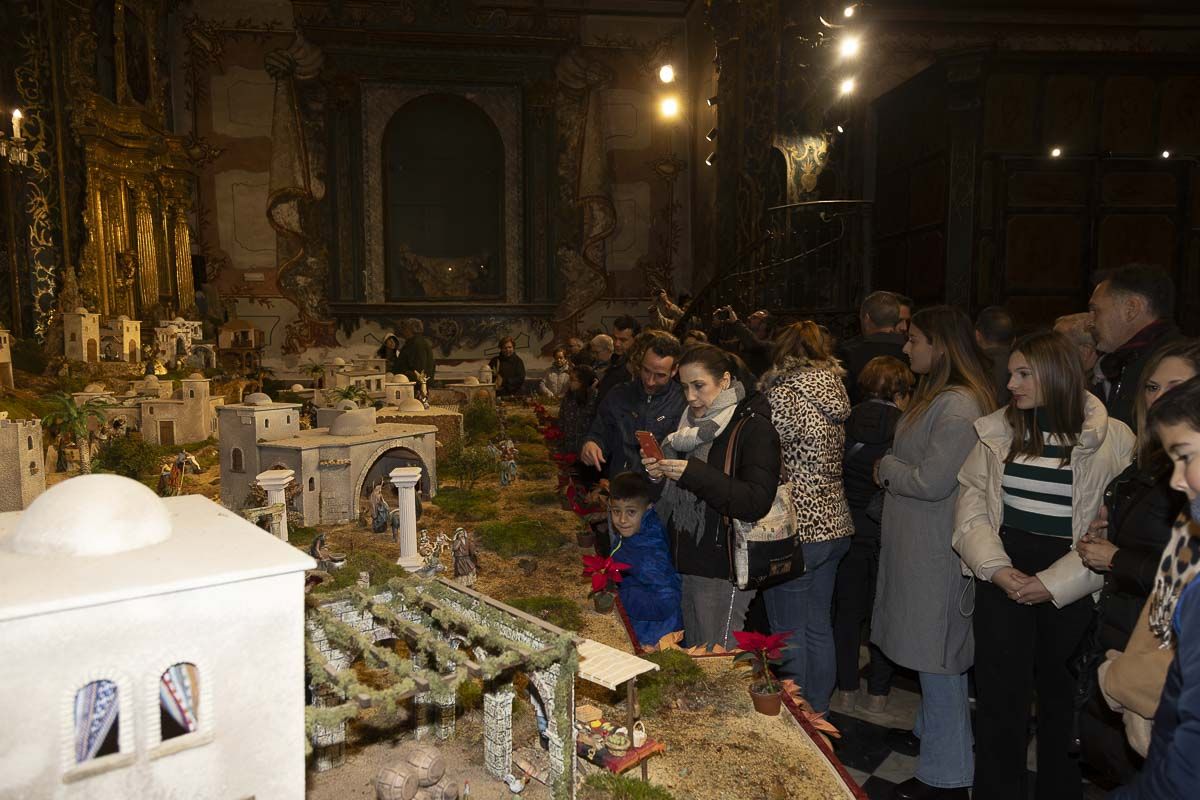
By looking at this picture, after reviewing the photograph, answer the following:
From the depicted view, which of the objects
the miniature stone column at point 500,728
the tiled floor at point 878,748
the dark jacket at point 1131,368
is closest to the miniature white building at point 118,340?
the miniature stone column at point 500,728

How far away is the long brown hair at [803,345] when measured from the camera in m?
4.17

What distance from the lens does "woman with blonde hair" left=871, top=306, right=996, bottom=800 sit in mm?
3613

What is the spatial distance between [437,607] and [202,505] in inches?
31.1

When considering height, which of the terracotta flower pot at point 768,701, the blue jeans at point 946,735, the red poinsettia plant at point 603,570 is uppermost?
the red poinsettia plant at point 603,570

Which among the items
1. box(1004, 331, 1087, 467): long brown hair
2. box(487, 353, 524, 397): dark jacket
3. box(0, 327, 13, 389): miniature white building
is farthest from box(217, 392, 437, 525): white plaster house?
box(487, 353, 524, 397): dark jacket

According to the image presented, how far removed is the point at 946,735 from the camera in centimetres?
363

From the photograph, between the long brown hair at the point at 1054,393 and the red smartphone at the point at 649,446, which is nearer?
the long brown hair at the point at 1054,393

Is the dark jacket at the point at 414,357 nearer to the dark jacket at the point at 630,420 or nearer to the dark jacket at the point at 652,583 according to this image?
the dark jacket at the point at 630,420

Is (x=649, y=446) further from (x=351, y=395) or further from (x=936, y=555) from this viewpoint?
(x=351, y=395)

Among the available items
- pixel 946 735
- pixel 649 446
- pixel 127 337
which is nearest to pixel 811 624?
pixel 946 735

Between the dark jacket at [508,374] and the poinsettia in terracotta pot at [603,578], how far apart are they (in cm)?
928

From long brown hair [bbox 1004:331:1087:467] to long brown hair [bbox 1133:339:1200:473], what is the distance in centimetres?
23

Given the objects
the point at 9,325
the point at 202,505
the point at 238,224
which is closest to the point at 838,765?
the point at 202,505

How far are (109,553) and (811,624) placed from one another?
3318 millimetres
